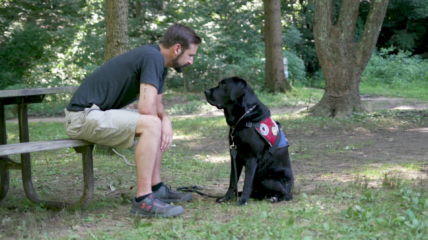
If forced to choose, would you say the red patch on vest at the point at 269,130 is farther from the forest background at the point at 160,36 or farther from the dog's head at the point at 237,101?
the forest background at the point at 160,36

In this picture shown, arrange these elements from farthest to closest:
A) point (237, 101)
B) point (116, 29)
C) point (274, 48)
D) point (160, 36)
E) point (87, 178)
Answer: point (160, 36) → point (274, 48) → point (116, 29) → point (237, 101) → point (87, 178)

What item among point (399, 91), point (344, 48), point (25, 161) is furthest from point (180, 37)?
point (399, 91)

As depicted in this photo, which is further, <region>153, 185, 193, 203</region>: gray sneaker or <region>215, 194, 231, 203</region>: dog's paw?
<region>153, 185, 193, 203</region>: gray sneaker

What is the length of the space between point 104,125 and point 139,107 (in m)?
0.31

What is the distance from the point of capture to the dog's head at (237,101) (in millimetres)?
3711

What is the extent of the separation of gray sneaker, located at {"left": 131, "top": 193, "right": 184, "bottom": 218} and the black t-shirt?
33.6 inches

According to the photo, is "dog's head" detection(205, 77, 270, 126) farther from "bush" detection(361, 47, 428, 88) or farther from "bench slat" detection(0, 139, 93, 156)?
"bush" detection(361, 47, 428, 88)

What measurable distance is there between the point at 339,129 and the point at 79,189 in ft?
17.2

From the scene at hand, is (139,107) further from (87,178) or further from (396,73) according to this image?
(396,73)

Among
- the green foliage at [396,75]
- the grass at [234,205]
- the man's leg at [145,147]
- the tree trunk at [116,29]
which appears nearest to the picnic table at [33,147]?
the grass at [234,205]

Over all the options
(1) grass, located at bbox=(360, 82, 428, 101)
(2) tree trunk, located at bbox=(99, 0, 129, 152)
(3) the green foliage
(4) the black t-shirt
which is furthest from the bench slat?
(3) the green foliage

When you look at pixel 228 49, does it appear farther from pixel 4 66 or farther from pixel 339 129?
pixel 339 129

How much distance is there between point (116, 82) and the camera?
3.52m

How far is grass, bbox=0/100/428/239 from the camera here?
2.90 meters
